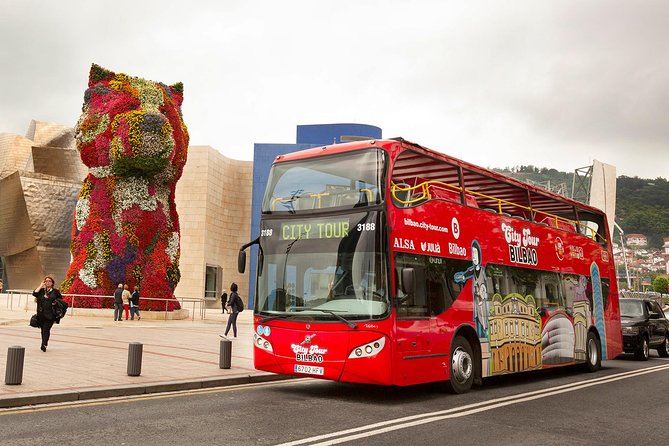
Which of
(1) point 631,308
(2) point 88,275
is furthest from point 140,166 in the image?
(1) point 631,308

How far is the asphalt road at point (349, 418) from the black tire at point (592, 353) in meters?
3.45

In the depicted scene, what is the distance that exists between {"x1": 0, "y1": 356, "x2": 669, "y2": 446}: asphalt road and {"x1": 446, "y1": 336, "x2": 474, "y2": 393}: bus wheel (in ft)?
0.60

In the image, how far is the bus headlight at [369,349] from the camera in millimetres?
8420

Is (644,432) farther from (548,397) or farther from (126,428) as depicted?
(126,428)

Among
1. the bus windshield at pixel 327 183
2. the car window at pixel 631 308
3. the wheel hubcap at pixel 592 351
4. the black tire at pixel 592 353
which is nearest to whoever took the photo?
the bus windshield at pixel 327 183

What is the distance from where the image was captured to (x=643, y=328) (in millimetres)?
18219

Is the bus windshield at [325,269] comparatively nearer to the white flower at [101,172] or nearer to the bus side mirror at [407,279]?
the bus side mirror at [407,279]

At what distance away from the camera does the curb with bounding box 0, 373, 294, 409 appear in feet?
25.0

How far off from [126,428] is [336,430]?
226 cm

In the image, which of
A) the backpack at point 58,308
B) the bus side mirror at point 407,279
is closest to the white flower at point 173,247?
the backpack at point 58,308

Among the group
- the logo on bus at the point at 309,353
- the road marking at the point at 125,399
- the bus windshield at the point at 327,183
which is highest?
the bus windshield at the point at 327,183

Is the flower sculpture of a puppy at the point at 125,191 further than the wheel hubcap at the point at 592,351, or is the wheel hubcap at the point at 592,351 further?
the flower sculpture of a puppy at the point at 125,191

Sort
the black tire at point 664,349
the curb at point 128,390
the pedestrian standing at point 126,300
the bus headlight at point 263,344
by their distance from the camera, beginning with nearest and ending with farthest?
the curb at point 128,390, the bus headlight at point 263,344, the black tire at point 664,349, the pedestrian standing at point 126,300

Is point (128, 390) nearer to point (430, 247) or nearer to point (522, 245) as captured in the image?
point (430, 247)
